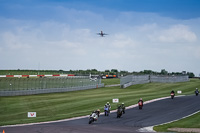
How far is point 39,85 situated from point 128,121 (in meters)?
37.4

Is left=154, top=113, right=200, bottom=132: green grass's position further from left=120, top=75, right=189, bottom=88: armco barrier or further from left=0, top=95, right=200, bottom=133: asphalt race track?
left=120, top=75, right=189, bottom=88: armco barrier

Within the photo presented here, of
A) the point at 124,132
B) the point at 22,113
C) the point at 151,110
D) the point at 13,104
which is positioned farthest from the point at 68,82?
the point at 124,132

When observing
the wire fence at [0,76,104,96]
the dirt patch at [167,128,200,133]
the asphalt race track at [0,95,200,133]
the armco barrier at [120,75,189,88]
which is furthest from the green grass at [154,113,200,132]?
Answer: the armco barrier at [120,75,189,88]

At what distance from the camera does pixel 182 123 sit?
25.0 meters

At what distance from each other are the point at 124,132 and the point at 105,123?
17.3ft

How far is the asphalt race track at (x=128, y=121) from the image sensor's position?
22442 millimetres

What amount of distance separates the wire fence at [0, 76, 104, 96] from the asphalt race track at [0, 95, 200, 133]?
92.6 feet

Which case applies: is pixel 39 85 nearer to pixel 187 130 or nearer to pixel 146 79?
pixel 146 79

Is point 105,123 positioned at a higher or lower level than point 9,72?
lower

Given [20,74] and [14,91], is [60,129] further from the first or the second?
[20,74]

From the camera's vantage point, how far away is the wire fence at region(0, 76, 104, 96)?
56562 mm

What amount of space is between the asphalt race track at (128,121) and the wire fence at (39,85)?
28230mm

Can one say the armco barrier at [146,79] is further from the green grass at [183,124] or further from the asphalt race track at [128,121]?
the green grass at [183,124]

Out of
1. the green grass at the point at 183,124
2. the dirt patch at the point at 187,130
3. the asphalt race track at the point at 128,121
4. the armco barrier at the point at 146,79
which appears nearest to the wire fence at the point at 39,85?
the armco barrier at the point at 146,79
